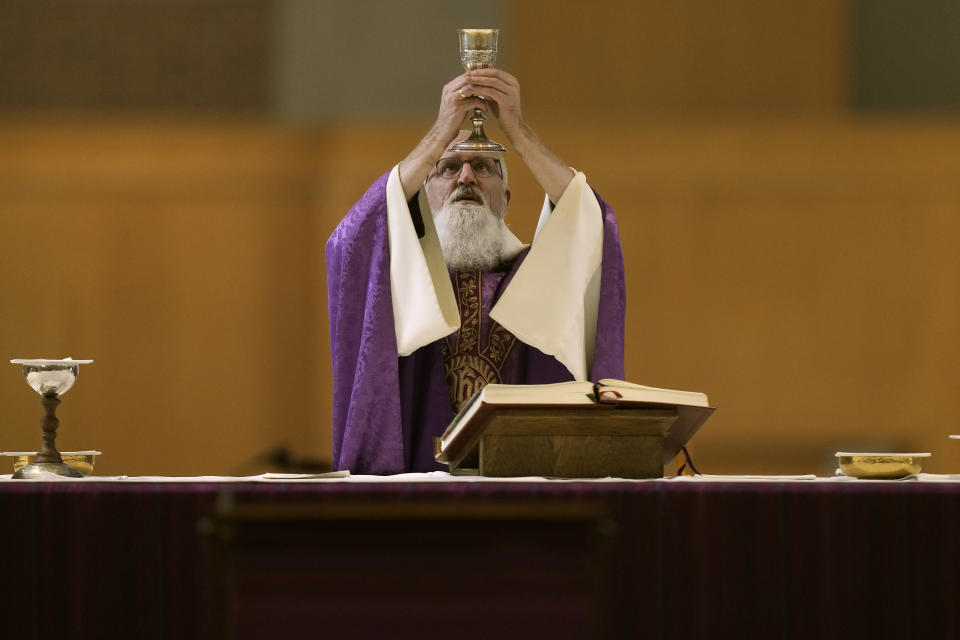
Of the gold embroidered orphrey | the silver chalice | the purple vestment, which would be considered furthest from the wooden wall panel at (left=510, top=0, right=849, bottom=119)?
the silver chalice

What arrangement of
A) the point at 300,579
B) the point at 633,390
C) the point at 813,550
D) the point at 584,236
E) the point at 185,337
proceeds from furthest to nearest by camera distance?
the point at 185,337
the point at 584,236
the point at 633,390
the point at 813,550
the point at 300,579

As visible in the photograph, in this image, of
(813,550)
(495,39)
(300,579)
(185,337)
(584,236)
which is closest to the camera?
(300,579)

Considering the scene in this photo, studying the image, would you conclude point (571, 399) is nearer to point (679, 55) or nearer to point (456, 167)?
point (456, 167)

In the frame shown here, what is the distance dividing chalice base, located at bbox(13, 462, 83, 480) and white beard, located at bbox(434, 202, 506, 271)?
155cm

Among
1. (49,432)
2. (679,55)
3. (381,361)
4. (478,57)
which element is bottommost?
(49,432)

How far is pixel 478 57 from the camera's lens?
3.66m

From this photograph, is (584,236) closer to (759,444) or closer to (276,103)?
(759,444)

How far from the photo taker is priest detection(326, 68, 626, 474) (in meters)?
3.69

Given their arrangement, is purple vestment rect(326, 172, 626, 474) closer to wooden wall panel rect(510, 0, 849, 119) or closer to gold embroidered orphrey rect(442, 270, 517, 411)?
gold embroidered orphrey rect(442, 270, 517, 411)

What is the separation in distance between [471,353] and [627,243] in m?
3.44

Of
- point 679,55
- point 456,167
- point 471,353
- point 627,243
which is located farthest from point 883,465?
point 679,55

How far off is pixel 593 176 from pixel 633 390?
479 cm

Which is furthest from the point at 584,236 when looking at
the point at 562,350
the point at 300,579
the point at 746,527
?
the point at 300,579

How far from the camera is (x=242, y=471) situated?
690 cm
